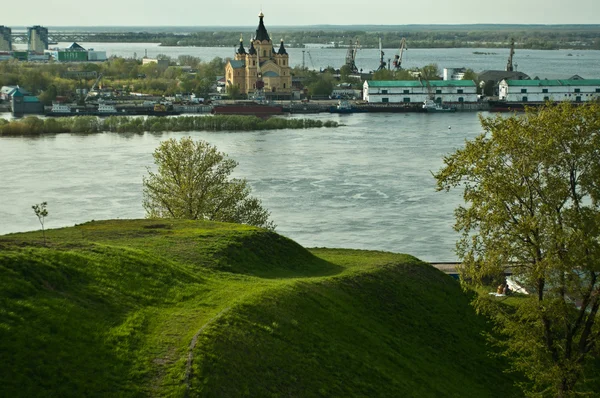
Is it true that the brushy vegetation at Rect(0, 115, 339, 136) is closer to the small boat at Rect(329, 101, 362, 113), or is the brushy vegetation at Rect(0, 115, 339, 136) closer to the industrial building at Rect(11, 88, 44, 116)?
the small boat at Rect(329, 101, 362, 113)

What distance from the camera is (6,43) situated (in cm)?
9112

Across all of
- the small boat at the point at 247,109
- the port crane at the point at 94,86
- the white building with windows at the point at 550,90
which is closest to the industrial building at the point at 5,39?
the port crane at the point at 94,86

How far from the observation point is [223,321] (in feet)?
25.4

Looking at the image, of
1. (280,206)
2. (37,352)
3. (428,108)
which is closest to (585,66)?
(428,108)

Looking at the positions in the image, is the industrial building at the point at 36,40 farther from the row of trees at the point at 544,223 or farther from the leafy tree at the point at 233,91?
the row of trees at the point at 544,223

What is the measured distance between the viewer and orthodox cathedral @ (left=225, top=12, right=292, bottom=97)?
52.1 m

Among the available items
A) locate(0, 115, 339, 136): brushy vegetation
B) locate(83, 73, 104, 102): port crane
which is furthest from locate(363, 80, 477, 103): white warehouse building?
locate(83, 73, 104, 102): port crane

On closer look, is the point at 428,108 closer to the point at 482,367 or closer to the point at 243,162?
the point at 243,162

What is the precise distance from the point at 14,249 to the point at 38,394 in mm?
2343

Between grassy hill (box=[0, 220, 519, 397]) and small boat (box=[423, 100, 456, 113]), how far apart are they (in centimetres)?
3744

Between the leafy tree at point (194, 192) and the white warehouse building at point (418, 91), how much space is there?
3513 centimetres

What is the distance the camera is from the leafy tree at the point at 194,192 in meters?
14.8

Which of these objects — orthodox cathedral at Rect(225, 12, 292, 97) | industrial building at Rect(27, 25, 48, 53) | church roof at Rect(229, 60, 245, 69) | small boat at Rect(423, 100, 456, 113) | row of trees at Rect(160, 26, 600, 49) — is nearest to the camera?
small boat at Rect(423, 100, 456, 113)

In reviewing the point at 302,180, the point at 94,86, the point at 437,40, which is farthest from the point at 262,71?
the point at 437,40
